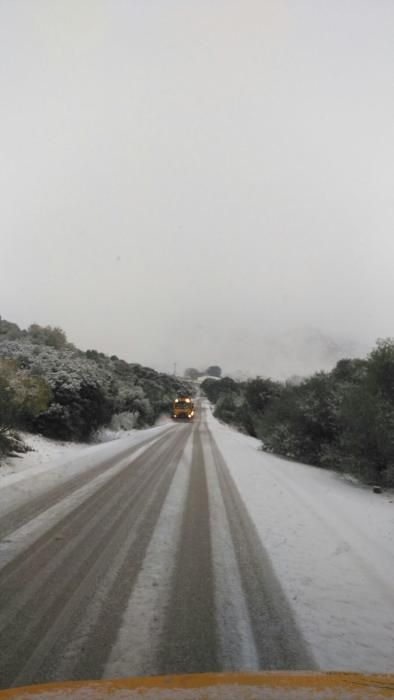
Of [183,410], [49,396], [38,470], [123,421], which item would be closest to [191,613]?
[38,470]

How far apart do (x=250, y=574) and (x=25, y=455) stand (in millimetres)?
9595

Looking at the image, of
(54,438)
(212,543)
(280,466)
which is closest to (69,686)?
(212,543)

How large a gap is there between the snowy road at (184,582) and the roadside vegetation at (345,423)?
274 centimetres

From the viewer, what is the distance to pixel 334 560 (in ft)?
17.4

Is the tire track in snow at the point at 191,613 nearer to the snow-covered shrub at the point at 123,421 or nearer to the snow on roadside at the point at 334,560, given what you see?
the snow on roadside at the point at 334,560

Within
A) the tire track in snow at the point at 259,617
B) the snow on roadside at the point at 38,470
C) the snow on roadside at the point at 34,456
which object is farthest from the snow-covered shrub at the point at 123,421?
the tire track in snow at the point at 259,617

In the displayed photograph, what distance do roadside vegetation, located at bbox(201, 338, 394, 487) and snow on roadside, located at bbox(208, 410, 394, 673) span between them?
0.99 meters

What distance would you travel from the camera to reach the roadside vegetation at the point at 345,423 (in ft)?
36.6

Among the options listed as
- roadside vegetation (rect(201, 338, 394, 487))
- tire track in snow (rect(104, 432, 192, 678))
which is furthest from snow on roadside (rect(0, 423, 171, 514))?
roadside vegetation (rect(201, 338, 394, 487))

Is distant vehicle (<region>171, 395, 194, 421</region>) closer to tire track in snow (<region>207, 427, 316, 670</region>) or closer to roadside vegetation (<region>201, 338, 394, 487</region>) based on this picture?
roadside vegetation (<region>201, 338, 394, 487</region>)

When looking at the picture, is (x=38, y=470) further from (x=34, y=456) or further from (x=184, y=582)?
(x=184, y=582)

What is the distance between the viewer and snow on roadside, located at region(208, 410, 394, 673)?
332cm

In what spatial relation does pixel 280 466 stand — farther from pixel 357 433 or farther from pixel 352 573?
pixel 352 573

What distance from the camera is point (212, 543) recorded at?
5672 mm
